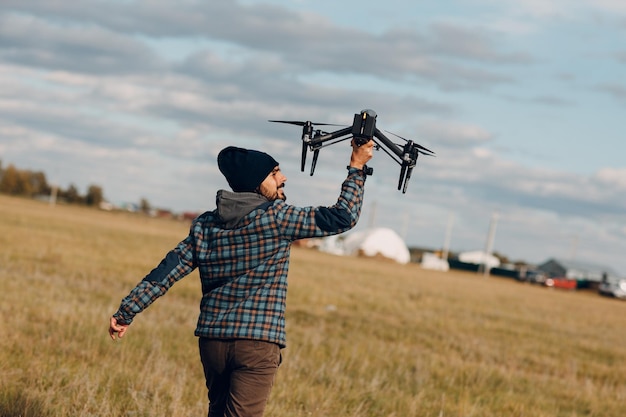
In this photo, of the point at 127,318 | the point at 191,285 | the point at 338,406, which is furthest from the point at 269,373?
the point at 191,285

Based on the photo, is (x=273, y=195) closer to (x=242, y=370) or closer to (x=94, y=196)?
(x=242, y=370)

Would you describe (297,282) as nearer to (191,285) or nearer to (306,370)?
(191,285)

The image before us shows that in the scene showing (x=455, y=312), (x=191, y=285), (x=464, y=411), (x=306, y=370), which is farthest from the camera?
A: (x=455, y=312)

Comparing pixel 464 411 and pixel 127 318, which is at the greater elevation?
pixel 127 318

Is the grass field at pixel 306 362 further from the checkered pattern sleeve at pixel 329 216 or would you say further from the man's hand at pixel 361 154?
the man's hand at pixel 361 154

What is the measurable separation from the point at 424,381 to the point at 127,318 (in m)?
6.18

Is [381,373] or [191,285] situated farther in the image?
[191,285]

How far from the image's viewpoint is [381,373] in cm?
1058

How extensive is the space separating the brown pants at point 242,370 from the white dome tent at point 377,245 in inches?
3578

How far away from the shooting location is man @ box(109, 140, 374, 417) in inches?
180

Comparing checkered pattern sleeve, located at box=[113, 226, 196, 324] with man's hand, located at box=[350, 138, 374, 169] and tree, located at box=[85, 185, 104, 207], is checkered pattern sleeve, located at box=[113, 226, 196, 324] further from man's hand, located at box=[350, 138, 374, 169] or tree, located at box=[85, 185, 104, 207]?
tree, located at box=[85, 185, 104, 207]

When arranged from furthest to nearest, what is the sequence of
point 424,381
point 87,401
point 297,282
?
point 297,282, point 424,381, point 87,401

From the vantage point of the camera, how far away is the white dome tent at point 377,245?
96.0 metres

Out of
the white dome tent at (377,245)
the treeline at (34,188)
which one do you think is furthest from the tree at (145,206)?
the white dome tent at (377,245)
